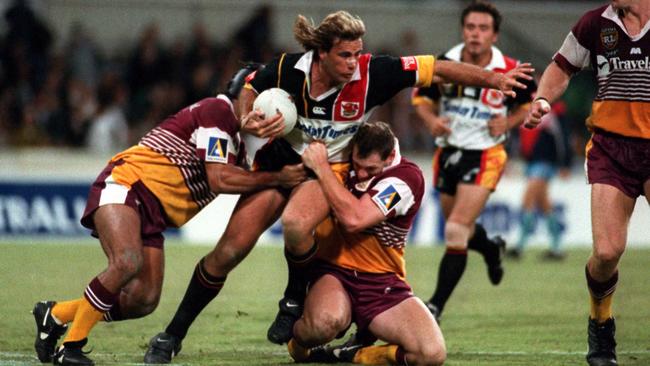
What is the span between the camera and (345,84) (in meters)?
6.97

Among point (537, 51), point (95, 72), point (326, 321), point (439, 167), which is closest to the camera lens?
point (326, 321)

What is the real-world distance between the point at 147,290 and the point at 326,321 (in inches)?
45.5

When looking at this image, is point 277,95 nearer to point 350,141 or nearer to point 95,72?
point 350,141

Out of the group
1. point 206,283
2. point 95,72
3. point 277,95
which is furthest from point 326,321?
point 95,72

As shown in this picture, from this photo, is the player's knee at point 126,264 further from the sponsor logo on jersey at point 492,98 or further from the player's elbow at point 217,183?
the sponsor logo on jersey at point 492,98

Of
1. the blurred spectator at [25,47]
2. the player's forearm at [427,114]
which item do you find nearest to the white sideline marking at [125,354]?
the player's forearm at [427,114]

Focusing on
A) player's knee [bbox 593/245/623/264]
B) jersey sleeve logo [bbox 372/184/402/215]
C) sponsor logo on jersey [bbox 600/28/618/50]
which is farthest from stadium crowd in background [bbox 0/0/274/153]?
player's knee [bbox 593/245/623/264]

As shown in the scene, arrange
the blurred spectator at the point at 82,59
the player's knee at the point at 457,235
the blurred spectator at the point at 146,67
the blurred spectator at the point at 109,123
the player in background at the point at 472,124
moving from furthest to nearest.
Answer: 1. the blurred spectator at the point at 146,67
2. the blurred spectator at the point at 82,59
3. the blurred spectator at the point at 109,123
4. the player in background at the point at 472,124
5. the player's knee at the point at 457,235

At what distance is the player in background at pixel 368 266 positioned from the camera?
6.80m

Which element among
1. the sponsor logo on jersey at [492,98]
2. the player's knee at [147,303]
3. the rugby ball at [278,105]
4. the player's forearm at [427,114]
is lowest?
the player's knee at [147,303]

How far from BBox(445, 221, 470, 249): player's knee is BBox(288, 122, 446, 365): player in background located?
204 centimetres

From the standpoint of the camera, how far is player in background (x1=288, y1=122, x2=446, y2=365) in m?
6.80

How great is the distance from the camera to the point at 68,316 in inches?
273

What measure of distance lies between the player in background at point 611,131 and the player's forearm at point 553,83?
11mm
